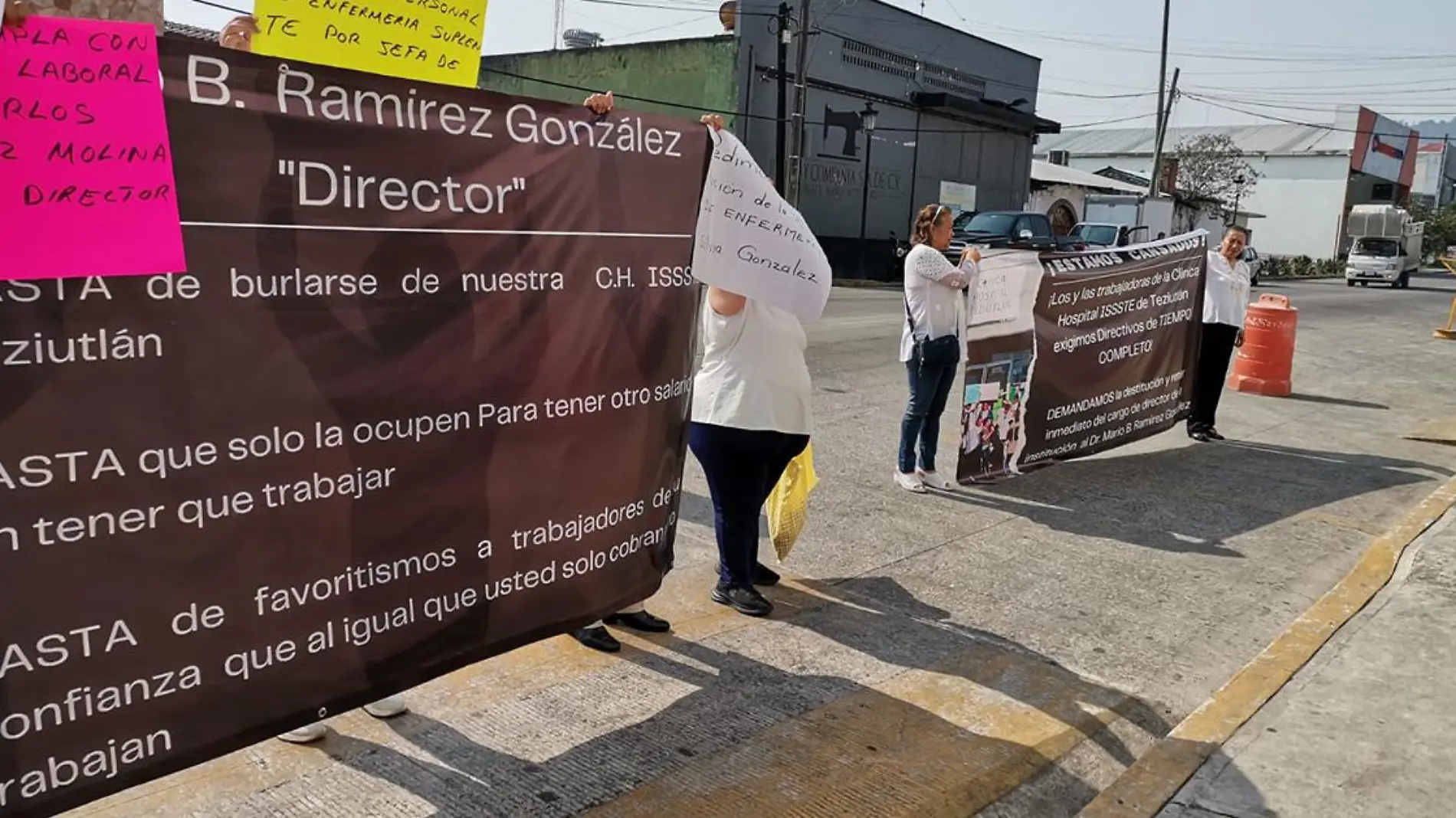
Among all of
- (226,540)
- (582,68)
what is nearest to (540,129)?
(226,540)

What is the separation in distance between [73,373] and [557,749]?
182 cm

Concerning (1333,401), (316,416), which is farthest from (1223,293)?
(316,416)

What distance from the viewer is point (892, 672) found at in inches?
166

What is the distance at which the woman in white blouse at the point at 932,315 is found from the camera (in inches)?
247

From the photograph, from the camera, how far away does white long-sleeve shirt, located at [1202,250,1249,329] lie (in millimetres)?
8617

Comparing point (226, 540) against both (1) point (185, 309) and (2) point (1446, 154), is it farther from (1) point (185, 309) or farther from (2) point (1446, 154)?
(2) point (1446, 154)

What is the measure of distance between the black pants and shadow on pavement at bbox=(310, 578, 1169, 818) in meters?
5.06

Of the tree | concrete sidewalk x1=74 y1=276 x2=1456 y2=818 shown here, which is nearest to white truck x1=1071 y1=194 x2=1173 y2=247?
the tree

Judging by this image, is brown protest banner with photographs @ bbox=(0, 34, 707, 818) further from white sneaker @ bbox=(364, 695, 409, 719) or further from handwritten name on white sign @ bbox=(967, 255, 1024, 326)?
handwritten name on white sign @ bbox=(967, 255, 1024, 326)

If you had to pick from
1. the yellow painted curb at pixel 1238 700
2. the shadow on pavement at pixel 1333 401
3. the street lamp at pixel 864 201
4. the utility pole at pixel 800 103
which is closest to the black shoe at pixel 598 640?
the yellow painted curb at pixel 1238 700

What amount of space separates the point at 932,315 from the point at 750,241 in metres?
2.74

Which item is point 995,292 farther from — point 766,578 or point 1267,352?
point 1267,352

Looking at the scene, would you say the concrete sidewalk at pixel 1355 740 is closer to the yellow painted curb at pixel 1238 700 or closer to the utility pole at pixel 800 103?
the yellow painted curb at pixel 1238 700

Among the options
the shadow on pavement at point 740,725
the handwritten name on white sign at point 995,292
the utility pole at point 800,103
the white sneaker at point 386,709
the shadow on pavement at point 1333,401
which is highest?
the utility pole at point 800,103
